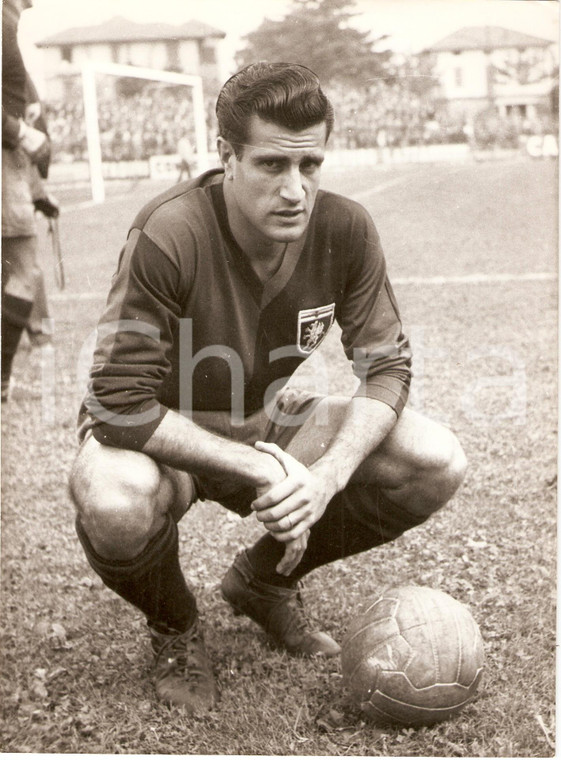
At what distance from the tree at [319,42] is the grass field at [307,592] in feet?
3.82

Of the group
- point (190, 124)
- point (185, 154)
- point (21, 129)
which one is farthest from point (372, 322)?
point (185, 154)

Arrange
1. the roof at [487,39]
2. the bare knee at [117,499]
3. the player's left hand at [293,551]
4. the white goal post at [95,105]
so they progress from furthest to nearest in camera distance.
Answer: the white goal post at [95,105] → the roof at [487,39] → the player's left hand at [293,551] → the bare knee at [117,499]

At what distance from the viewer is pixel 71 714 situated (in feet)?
9.30

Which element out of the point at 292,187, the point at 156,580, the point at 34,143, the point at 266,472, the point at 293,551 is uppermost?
the point at 34,143

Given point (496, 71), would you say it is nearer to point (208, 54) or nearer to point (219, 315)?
point (208, 54)

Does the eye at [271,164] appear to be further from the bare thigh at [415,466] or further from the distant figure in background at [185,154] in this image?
the distant figure in background at [185,154]

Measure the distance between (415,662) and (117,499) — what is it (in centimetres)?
96

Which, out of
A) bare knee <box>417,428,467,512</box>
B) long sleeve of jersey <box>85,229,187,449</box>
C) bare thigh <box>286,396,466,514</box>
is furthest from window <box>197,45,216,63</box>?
bare knee <box>417,428,467,512</box>

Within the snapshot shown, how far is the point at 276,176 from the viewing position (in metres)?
2.71

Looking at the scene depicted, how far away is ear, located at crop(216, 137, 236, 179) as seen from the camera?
2.78 meters

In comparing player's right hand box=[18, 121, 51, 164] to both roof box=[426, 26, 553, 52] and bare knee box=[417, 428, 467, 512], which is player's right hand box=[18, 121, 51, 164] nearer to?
roof box=[426, 26, 553, 52]

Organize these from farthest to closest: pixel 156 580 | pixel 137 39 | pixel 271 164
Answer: pixel 137 39
pixel 156 580
pixel 271 164

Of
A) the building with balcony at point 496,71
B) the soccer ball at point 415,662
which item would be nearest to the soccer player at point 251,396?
the soccer ball at point 415,662

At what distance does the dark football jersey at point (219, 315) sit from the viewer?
104 inches
